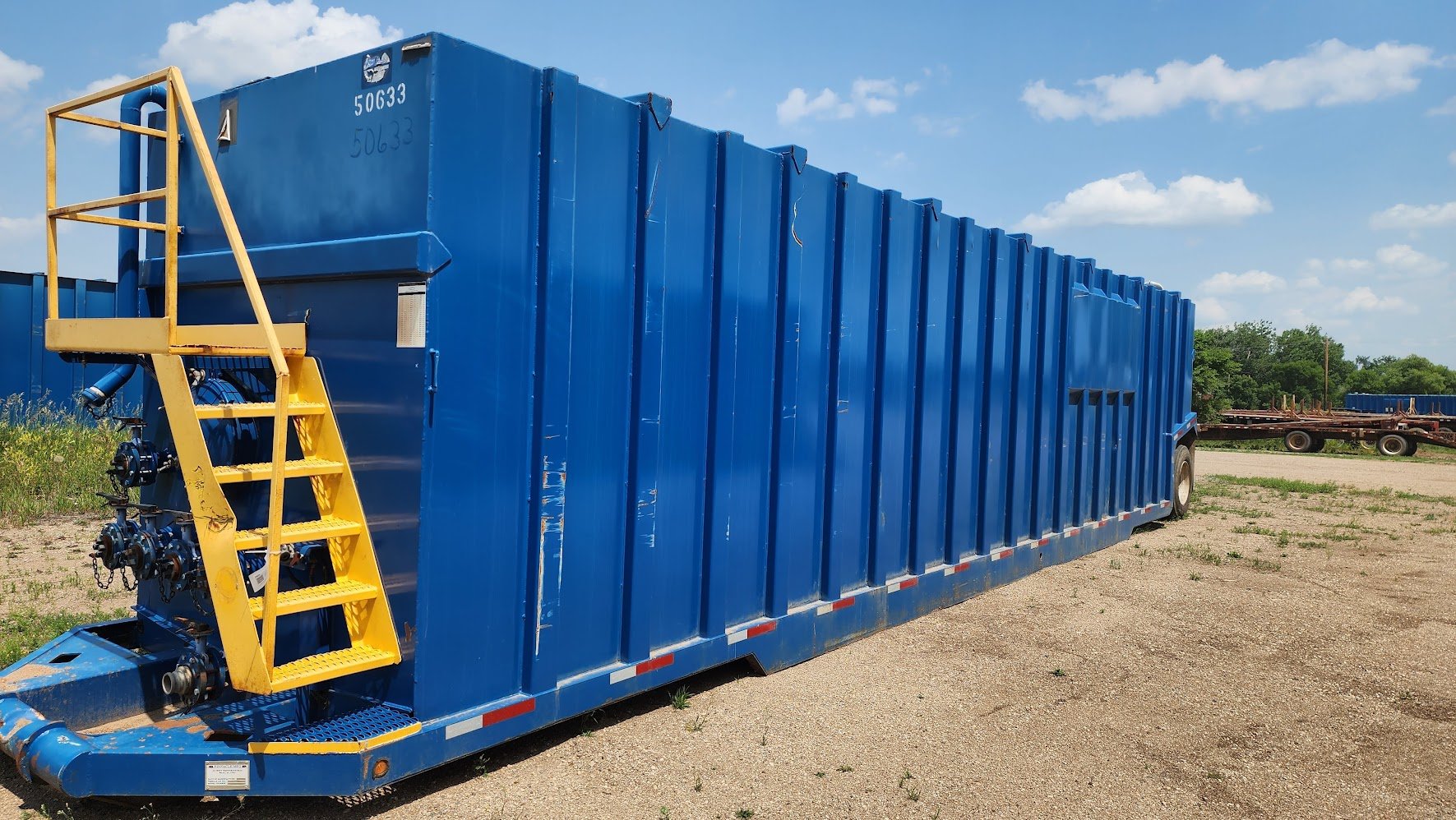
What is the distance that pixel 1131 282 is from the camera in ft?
39.8

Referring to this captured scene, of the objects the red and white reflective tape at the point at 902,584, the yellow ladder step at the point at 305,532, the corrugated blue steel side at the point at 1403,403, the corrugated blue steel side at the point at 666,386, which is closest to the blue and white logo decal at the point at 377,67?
the corrugated blue steel side at the point at 666,386

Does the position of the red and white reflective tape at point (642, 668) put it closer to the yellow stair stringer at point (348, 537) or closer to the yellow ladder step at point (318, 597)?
the yellow stair stringer at point (348, 537)

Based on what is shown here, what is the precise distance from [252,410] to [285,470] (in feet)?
1.25

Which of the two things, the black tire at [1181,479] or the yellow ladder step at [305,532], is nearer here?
the yellow ladder step at [305,532]

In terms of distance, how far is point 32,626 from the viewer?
21.2 ft

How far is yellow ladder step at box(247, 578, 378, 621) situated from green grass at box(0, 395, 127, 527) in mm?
7649

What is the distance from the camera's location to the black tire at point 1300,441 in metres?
32.1

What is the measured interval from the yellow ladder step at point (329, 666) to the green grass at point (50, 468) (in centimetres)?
765

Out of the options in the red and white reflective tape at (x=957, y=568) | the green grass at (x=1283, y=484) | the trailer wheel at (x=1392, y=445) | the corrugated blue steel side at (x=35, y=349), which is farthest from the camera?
the trailer wheel at (x=1392, y=445)

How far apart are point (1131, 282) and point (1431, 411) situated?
3947 centimetres

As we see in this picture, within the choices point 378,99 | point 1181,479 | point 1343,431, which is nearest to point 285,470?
point 378,99

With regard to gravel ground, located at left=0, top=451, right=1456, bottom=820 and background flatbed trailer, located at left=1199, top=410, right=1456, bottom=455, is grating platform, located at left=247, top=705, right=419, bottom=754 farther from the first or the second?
background flatbed trailer, located at left=1199, top=410, right=1456, bottom=455

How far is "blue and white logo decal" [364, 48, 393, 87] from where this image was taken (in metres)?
4.30

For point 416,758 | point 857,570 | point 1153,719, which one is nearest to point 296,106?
point 416,758
